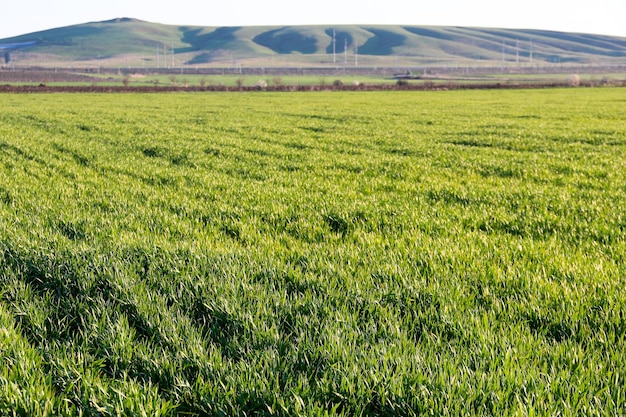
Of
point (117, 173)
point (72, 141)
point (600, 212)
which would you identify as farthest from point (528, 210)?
point (72, 141)

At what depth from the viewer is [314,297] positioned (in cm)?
488

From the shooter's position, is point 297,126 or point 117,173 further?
point 297,126

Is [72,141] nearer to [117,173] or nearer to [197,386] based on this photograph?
[117,173]

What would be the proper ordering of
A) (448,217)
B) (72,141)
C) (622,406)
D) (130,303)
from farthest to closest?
(72,141)
(448,217)
(130,303)
(622,406)

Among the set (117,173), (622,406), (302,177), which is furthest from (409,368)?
(117,173)

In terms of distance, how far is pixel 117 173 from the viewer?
1348cm

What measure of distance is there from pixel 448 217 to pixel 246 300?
15.4ft

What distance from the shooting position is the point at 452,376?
136 inches

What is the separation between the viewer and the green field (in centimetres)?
340

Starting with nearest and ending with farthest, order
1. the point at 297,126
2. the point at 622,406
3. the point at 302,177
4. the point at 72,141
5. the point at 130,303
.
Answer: the point at 622,406 → the point at 130,303 → the point at 302,177 → the point at 72,141 → the point at 297,126

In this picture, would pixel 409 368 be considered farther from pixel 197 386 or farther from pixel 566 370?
pixel 197 386

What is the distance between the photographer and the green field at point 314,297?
3.40 m

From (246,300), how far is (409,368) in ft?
6.16

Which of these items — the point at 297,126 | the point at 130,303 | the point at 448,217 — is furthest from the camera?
the point at 297,126
